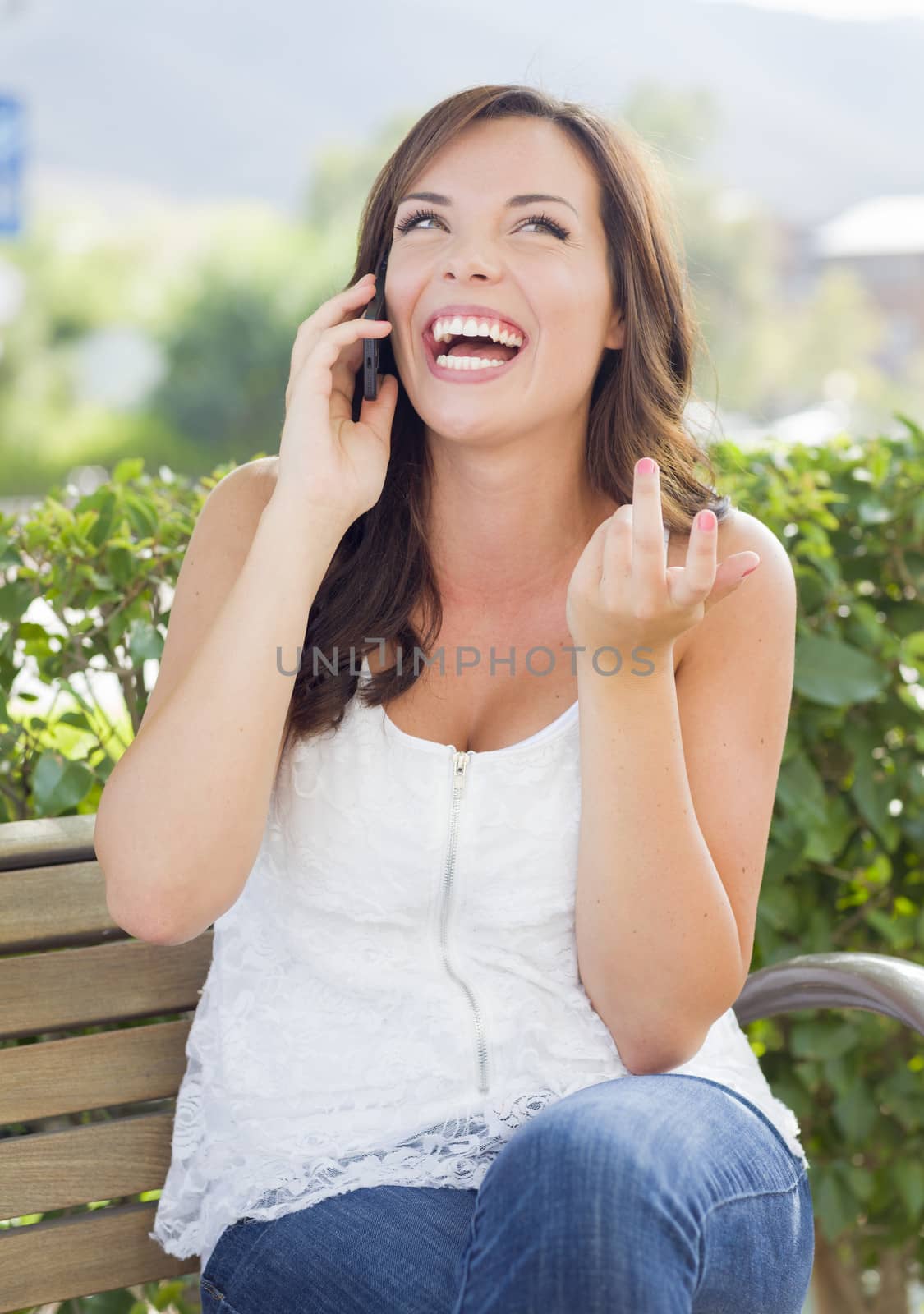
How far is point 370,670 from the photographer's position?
1.62 metres

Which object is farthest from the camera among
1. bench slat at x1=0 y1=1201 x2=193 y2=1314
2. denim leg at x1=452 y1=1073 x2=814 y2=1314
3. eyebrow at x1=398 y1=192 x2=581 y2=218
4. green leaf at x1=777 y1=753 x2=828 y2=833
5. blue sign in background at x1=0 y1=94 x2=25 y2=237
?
blue sign in background at x1=0 y1=94 x2=25 y2=237

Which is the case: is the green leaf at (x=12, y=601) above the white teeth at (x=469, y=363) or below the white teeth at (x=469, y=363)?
below

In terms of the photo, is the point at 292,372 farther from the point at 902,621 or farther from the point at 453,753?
the point at 902,621

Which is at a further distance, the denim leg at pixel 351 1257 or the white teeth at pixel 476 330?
the white teeth at pixel 476 330

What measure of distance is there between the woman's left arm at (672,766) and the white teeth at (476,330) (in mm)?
345

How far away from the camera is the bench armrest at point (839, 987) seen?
1.51 meters

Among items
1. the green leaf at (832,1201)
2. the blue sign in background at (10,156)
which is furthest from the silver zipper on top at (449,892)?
the blue sign in background at (10,156)

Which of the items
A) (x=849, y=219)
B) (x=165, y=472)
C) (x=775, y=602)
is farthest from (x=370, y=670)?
(x=849, y=219)

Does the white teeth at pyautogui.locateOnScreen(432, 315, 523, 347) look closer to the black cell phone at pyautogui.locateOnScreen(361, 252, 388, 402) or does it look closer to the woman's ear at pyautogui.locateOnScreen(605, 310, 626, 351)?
the black cell phone at pyautogui.locateOnScreen(361, 252, 388, 402)

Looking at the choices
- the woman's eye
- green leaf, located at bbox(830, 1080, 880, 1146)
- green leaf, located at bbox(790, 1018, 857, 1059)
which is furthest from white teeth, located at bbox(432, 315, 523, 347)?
green leaf, located at bbox(830, 1080, 880, 1146)

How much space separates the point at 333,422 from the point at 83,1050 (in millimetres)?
780

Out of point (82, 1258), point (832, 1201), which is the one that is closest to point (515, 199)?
point (82, 1258)

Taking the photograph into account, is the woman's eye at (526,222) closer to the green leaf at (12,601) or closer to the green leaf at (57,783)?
the green leaf at (12,601)

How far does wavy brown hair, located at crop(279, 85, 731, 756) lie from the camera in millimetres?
1650
